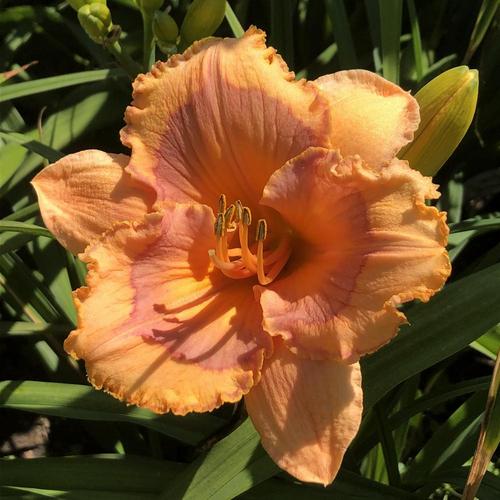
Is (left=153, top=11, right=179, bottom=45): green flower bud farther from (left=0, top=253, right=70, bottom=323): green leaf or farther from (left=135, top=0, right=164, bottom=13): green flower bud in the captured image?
(left=0, top=253, right=70, bottom=323): green leaf

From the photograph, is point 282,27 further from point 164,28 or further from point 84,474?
point 84,474

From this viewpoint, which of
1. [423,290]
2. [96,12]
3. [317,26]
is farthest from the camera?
[317,26]

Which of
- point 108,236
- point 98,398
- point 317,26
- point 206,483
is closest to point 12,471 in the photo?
point 98,398

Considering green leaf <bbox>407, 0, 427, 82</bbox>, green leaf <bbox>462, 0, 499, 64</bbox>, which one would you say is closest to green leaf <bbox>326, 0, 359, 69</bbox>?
green leaf <bbox>407, 0, 427, 82</bbox>

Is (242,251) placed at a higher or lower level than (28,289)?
higher

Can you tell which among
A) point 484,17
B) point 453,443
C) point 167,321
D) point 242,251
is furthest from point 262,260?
point 484,17

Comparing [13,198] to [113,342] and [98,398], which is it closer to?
[98,398]
